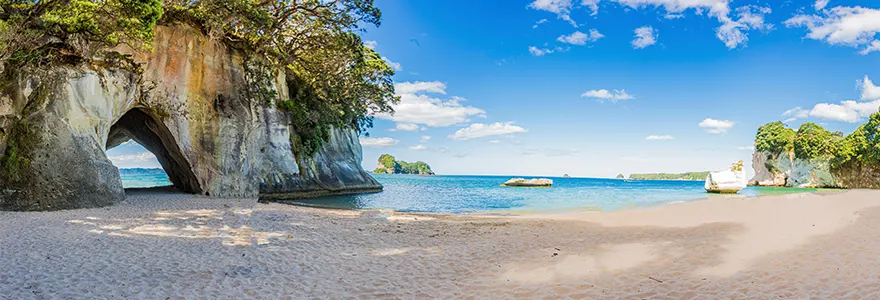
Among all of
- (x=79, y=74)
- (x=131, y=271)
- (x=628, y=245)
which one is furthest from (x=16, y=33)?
(x=628, y=245)

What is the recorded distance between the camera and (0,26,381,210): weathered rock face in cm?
1255

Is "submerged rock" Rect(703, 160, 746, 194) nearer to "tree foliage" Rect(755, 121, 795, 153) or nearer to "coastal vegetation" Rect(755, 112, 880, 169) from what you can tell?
"coastal vegetation" Rect(755, 112, 880, 169)

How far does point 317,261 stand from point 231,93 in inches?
641

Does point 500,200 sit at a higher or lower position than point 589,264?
lower

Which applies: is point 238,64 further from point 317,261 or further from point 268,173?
point 317,261

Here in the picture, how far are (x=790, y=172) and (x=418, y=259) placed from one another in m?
73.1

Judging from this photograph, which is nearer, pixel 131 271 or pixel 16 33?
pixel 131 271

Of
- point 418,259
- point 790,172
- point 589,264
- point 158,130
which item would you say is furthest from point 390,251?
point 790,172

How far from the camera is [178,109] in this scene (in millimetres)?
18500

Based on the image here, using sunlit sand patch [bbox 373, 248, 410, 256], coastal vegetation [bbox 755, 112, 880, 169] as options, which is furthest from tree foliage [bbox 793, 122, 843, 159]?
sunlit sand patch [bbox 373, 248, 410, 256]

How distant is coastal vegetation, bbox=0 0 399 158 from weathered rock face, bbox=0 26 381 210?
53 centimetres

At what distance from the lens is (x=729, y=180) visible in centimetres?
3938

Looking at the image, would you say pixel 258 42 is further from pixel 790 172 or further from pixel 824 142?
pixel 790 172

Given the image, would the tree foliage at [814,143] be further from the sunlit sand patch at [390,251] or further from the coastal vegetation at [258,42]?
the sunlit sand patch at [390,251]
